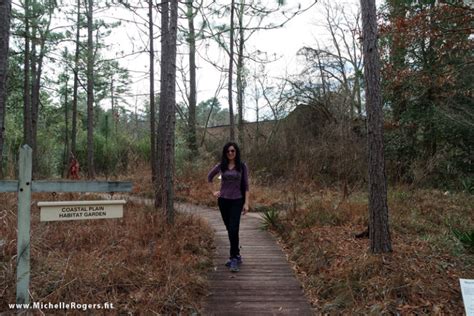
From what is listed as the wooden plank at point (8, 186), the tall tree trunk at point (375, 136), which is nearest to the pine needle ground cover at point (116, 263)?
the wooden plank at point (8, 186)

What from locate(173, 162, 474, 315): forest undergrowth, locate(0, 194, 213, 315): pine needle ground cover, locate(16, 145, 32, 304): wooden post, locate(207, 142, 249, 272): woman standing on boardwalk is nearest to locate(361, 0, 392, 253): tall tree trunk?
locate(173, 162, 474, 315): forest undergrowth

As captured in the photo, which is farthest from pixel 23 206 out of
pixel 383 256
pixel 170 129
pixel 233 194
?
pixel 383 256

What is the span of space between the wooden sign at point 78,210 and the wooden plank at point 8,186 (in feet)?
0.90

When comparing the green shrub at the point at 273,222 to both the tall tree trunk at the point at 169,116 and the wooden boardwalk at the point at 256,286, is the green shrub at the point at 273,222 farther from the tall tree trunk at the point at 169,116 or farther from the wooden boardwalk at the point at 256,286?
the tall tree trunk at the point at 169,116

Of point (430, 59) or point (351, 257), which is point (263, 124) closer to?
point (430, 59)

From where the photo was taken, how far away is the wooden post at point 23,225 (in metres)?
3.31

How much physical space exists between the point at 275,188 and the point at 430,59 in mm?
7277

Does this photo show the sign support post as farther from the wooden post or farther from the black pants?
the black pants

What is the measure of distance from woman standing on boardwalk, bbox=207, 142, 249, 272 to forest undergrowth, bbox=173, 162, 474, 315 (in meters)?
0.96

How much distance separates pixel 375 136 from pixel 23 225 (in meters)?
4.02

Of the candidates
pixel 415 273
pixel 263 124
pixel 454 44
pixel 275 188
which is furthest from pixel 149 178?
pixel 454 44

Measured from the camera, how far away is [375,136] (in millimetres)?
4570

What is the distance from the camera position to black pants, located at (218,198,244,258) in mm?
5018

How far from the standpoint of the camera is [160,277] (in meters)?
4.17
